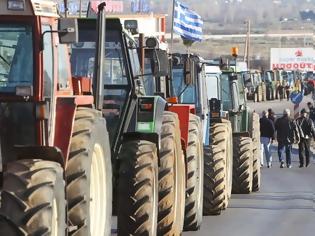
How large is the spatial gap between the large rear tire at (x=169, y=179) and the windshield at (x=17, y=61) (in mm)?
3642

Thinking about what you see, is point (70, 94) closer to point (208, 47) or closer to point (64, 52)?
point (64, 52)

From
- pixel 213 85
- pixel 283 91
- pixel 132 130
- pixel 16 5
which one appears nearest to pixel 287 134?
pixel 213 85

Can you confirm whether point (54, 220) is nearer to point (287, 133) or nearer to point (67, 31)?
point (67, 31)

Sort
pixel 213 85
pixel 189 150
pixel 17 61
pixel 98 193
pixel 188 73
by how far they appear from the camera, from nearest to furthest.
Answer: pixel 17 61 → pixel 98 193 → pixel 189 150 → pixel 188 73 → pixel 213 85

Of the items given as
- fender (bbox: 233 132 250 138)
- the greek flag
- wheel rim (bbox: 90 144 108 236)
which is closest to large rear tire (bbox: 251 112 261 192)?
fender (bbox: 233 132 250 138)

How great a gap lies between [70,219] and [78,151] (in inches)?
22.2

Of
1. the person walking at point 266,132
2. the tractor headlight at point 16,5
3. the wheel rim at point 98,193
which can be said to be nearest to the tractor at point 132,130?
the wheel rim at point 98,193

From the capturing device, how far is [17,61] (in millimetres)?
7406

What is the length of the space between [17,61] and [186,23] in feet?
62.2

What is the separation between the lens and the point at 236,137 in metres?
19.5

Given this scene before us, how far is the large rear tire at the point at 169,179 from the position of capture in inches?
424

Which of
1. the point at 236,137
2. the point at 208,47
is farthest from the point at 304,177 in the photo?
the point at 208,47

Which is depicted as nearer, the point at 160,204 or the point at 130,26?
the point at 160,204

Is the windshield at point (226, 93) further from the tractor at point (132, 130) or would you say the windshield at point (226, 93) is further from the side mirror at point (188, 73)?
the tractor at point (132, 130)
